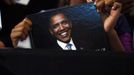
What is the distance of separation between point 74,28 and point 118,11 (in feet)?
0.50

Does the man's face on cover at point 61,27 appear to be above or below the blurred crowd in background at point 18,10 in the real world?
below

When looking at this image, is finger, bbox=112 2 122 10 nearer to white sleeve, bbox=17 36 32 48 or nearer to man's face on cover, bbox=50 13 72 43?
man's face on cover, bbox=50 13 72 43

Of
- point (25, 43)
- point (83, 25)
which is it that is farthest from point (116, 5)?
point (25, 43)

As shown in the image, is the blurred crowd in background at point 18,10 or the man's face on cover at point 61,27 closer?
the man's face on cover at point 61,27

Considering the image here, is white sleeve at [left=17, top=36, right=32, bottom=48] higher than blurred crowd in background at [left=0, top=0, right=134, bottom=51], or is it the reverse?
blurred crowd in background at [left=0, top=0, right=134, bottom=51]

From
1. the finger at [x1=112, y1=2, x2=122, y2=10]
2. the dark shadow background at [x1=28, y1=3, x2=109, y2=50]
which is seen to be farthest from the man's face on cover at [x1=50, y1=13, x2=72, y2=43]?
the finger at [x1=112, y1=2, x2=122, y2=10]

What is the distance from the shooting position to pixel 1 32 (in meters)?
1.02

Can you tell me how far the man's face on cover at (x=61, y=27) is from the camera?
92 centimetres

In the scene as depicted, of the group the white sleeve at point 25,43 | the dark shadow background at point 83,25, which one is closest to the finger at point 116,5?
the dark shadow background at point 83,25

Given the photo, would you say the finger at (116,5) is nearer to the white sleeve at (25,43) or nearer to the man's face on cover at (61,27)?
the man's face on cover at (61,27)

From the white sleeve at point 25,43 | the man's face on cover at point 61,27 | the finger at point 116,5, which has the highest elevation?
the finger at point 116,5

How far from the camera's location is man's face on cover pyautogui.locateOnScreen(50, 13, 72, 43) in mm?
920

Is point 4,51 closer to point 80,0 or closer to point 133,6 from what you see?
point 80,0

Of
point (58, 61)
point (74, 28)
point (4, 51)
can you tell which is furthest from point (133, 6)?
point (4, 51)
